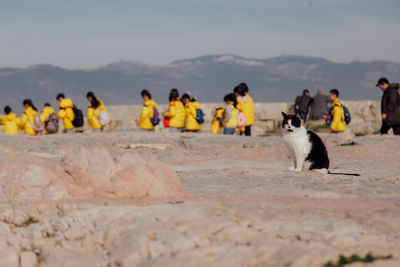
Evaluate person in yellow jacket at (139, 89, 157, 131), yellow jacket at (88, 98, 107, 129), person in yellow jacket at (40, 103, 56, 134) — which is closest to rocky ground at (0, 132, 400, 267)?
person in yellow jacket at (139, 89, 157, 131)

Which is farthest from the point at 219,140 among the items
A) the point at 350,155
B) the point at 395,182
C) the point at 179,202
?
the point at 179,202

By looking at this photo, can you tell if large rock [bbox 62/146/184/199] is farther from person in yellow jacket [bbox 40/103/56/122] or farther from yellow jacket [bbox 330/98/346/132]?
person in yellow jacket [bbox 40/103/56/122]

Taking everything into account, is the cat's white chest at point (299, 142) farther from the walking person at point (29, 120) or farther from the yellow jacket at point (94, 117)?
the walking person at point (29, 120)

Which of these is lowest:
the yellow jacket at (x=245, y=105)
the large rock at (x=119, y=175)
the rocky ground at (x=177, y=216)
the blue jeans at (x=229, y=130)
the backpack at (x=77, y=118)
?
the rocky ground at (x=177, y=216)

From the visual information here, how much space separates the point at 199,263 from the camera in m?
4.16

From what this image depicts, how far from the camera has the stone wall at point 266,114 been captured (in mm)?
25219

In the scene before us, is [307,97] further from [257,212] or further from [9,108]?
[257,212]

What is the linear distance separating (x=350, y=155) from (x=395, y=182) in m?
4.05

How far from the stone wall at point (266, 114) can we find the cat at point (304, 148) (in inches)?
623

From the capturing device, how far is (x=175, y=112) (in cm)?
1653

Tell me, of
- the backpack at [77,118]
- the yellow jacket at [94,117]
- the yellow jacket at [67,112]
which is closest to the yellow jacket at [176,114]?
the yellow jacket at [94,117]

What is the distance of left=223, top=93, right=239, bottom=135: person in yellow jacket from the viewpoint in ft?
49.0

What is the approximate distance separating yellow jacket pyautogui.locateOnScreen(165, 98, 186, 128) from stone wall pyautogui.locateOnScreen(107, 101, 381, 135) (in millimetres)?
7761

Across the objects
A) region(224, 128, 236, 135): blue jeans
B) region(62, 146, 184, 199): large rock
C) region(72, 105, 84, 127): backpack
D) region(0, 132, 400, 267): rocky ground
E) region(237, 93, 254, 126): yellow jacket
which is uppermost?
region(237, 93, 254, 126): yellow jacket
